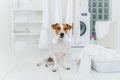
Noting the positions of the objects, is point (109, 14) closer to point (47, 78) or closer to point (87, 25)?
point (87, 25)

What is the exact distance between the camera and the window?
262cm

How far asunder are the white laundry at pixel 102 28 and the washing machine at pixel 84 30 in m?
0.15

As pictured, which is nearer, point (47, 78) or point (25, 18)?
point (47, 78)

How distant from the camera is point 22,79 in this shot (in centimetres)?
137

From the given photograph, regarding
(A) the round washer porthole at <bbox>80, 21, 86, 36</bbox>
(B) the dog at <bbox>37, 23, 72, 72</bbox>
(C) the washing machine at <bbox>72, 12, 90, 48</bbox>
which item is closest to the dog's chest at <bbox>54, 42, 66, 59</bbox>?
(B) the dog at <bbox>37, 23, 72, 72</bbox>

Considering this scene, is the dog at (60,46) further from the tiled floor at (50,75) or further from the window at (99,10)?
the window at (99,10)

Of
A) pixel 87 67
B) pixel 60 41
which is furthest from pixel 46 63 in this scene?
pixel 87 67

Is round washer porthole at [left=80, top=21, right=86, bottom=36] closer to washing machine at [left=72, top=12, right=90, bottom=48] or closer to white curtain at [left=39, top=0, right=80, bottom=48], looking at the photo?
washing machine at [left=72, top=12, right=90, bottom=48]

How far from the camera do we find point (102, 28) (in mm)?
2590

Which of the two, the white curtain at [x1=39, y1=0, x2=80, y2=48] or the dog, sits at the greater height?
the white curtain at [x1=39, y1=0, x2=80, y2=48]

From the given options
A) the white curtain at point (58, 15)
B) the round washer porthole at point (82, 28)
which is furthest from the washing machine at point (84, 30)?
the white curtain at point (58, 15)

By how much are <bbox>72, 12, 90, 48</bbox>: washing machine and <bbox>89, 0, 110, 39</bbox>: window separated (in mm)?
78

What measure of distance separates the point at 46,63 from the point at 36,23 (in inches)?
43.3

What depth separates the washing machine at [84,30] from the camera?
2.49 meters
